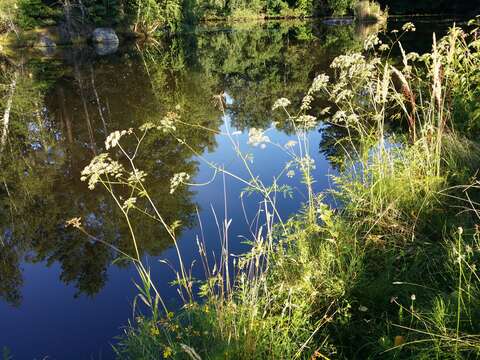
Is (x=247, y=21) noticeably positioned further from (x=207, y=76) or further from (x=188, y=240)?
(x=188, y=240)

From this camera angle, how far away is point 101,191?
5973 millimetres

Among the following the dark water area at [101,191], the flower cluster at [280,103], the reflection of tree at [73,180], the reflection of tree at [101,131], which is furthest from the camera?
the reflection of tree at [101,131]

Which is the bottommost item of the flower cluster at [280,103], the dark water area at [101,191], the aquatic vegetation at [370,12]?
the dark water area at [101,191]

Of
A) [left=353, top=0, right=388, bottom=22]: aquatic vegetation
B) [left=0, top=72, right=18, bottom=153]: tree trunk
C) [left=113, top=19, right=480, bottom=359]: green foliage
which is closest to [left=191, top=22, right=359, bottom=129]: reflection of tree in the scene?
[left=0, top=72, right=18, bottom=153]: tree trunk

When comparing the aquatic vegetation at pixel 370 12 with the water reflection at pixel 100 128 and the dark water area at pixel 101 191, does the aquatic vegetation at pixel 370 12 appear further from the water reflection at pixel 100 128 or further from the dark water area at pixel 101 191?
the dark water area at pixel 101 191

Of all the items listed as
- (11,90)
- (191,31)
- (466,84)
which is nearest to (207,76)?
(11,90)

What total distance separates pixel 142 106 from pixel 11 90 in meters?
5.34

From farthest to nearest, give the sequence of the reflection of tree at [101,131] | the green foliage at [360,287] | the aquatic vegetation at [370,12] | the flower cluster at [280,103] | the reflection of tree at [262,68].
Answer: the aquatic vegetation at [370,12], the reflection of tree at [262,68], the reflection of tree at [101,131], the flower cluster at [280,103], the green foliage at [360,287]

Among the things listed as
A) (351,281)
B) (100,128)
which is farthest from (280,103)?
(100,128)

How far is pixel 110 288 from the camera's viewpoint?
4020 mm

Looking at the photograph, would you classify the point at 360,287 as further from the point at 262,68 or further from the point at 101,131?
the point at 262,68

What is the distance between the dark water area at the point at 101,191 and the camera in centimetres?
375

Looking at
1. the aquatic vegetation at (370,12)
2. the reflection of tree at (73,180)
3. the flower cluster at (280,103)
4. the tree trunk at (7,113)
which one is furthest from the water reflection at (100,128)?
the aquatic vegetation at (370,12)

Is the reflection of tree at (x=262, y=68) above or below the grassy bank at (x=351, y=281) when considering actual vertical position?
above
